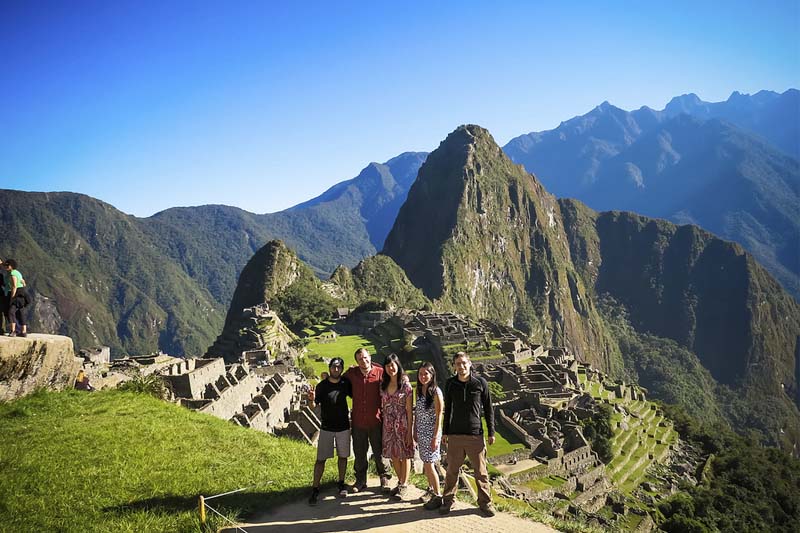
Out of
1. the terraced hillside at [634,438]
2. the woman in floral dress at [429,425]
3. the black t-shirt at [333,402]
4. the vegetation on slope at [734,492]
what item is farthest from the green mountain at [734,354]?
the black t-shirt at [333,402]

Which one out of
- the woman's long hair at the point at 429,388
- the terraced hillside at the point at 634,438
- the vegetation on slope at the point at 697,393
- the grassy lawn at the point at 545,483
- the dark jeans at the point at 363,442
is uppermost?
the woman's long hair at the point at 429,388

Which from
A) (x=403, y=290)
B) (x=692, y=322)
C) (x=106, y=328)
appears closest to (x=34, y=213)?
(x=106, y=328)

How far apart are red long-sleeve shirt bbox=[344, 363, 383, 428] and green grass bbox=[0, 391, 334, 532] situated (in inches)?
57.1

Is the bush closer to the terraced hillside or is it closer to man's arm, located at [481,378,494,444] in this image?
man's arm, located at [481,378,494,444]

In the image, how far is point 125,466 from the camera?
778 centimetres

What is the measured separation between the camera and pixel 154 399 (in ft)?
40.4

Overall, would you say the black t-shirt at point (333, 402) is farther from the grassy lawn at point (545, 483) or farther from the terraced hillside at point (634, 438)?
the terraced hillside at point (634, 438)

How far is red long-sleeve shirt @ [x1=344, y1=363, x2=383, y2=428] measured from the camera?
7461 mm

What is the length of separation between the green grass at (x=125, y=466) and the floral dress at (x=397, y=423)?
1500mm

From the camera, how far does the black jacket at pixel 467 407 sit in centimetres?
694

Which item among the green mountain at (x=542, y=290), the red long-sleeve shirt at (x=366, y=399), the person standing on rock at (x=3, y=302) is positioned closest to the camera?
the red long-sleeve shirt at (x=366, y=399)

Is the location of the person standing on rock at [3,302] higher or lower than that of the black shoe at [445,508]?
higher

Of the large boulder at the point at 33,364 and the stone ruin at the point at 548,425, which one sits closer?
the large boulder at the point at 33,364

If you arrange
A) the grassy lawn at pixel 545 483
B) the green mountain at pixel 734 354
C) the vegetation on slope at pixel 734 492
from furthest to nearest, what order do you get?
1. the green mountain at pixel 734 354
2. the vegetation on slope at pixel 734 492
3. the grassy lawn at pixel 545 483
